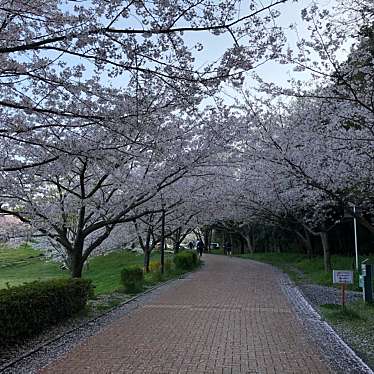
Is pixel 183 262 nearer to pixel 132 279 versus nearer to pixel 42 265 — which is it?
pixel 132 279

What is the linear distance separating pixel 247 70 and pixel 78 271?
8.62m

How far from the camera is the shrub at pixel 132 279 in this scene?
14.7 metres

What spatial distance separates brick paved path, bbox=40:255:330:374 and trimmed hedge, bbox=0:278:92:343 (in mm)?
953

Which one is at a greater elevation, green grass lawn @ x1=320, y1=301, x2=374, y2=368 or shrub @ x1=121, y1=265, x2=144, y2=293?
shrub @ x1=121, y1=265, x2=144, y2=293

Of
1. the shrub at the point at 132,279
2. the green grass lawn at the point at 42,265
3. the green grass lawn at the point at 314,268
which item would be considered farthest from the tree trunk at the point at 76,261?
the green grass lawn at the point at 42,265

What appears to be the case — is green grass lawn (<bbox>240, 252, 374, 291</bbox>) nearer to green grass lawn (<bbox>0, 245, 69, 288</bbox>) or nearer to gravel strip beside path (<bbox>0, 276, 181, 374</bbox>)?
gravel strip beside path (<bbox>0, 276, 181, 374</bbox>)

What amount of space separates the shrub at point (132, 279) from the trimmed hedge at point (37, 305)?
4.42 metres

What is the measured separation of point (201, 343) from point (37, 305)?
280cm

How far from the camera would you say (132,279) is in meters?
15.0

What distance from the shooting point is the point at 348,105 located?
10.1 meters

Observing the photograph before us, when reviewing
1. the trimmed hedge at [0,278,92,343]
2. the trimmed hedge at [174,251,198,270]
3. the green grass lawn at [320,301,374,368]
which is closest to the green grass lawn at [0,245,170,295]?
the trimmed hedge at [174,251,198,270]

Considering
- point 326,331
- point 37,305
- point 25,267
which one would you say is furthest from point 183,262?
point 25,267

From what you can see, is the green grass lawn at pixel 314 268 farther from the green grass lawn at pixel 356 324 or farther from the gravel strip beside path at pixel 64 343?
the gravel strip beside path at pixel 64 343

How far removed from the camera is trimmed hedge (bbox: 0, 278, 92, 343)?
266 inches
